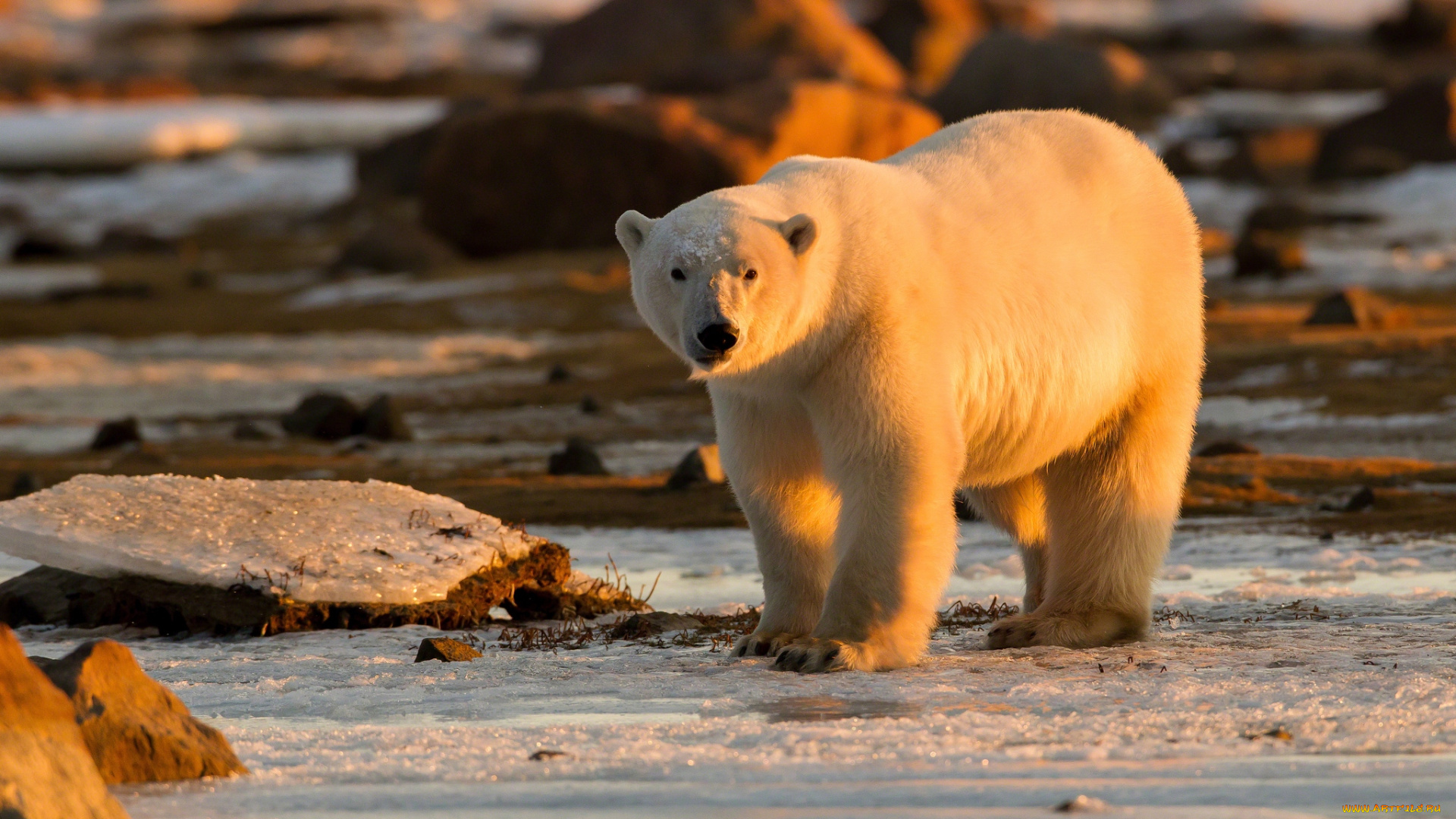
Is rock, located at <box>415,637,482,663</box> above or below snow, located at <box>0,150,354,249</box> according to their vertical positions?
below

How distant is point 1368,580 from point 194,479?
4045 millimetres

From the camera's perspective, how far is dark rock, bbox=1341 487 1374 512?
8227 millimetres

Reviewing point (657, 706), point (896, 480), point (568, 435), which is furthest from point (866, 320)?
point (568, 435)

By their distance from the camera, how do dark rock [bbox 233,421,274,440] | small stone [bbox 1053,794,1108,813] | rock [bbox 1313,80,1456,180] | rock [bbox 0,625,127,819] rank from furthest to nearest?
rock [bbox 1313,80,1456,180], dark rock [bbox 233,421,274,440], small stone [bbox 1053,794,1108,813], rock [bbox 0,625,127,819]

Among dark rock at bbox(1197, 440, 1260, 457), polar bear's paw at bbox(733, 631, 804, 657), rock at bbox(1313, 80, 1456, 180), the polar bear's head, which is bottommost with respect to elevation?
polar bear's paw at bbox(733, 631, 804, 657)

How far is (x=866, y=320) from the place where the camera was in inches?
199

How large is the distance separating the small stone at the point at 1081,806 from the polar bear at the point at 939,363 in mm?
1589

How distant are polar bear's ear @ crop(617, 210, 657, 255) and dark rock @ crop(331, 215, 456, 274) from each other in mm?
16919

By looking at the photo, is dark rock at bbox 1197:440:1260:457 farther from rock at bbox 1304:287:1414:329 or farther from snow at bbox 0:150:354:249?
snow at bbox 0:150:354:249

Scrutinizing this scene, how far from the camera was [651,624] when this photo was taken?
6.06 meters

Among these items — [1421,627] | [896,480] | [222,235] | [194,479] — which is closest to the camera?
[896,480]

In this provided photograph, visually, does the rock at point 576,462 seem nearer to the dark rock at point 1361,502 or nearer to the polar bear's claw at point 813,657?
the dark rock at point 1361,502

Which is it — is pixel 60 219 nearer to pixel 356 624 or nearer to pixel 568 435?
pixel 568 435

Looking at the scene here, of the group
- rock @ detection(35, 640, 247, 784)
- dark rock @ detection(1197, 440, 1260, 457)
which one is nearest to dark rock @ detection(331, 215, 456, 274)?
dark rock @ detection(1197, 440, 1260, 457)
